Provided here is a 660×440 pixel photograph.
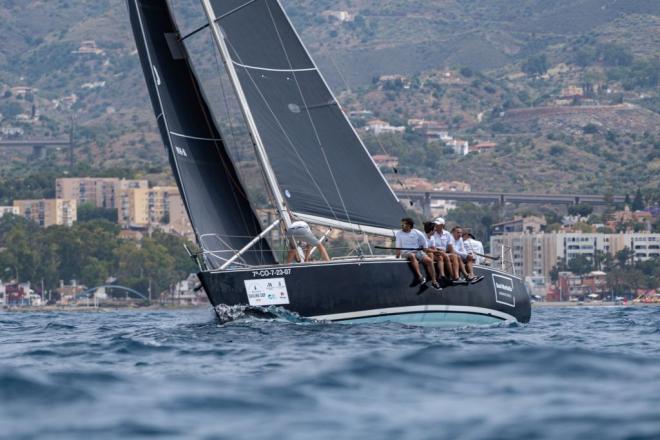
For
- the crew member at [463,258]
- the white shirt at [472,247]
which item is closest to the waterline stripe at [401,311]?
the crew member at [463,258]

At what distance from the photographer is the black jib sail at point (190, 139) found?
2205 cm

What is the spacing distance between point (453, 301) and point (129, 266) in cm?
10133

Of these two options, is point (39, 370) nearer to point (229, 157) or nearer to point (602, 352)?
point (602, 352)

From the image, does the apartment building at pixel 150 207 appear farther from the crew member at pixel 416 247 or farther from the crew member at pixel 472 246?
the crew member at pixel 416 247

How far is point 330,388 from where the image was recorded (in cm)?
1343

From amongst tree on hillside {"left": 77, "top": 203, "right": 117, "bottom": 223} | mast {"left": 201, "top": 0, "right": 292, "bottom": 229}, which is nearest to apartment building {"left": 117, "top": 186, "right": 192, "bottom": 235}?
tree on hillside {"left": 77, "top": 203, "right": 117, "bottom": 223}

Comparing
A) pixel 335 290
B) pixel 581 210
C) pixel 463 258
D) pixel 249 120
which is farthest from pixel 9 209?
pixel 335 290

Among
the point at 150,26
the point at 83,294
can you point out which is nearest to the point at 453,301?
the point at 150,26

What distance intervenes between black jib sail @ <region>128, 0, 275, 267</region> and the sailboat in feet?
0.04

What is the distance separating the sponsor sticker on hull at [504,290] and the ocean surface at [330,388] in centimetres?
347

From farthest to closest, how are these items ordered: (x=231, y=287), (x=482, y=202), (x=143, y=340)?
1. (x=482, y=202)
2. (x=231, y=287)
3. (x=143, y=340)

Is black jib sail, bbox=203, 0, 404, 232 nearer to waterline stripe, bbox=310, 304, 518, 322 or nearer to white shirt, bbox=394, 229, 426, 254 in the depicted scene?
white shirt, bbox=394, 229, 426, 254

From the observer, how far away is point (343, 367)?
1466cm

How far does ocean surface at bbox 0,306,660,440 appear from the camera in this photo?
37.8 feet
